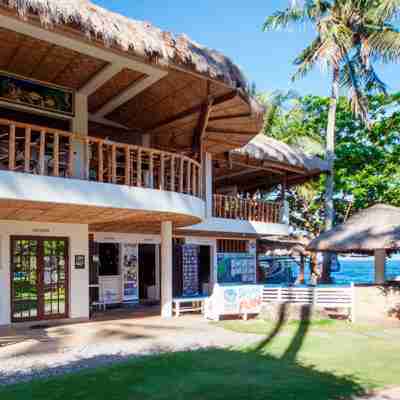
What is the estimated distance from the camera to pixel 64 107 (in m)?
10.5

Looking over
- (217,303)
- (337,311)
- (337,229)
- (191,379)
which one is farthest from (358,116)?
(191,379)

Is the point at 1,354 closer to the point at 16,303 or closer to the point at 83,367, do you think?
the point at 83,367

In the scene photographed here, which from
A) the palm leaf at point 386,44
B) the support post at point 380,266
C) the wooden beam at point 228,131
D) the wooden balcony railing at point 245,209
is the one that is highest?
the palm leaf at point 386,44

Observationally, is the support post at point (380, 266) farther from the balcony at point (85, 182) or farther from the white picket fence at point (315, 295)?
the balcony at point (85, 182)

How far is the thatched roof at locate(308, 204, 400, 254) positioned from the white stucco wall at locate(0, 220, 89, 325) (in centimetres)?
577

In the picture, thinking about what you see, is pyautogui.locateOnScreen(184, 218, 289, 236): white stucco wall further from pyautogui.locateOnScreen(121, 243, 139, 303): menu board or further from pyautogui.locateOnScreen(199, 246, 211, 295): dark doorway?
pyautogui.locateOnScreen(121, 243, 139, 303): menu board

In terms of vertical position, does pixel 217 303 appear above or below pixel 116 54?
below

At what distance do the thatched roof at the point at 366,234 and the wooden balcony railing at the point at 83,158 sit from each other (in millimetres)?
3869

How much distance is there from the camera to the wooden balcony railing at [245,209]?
1588 centimetres

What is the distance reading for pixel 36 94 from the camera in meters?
10.1

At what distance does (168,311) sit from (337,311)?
411 centimetres

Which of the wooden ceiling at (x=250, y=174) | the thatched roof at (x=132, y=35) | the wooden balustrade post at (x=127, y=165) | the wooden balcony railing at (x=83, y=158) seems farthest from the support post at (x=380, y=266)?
the wooden balustrade post at (x=127, y=165)

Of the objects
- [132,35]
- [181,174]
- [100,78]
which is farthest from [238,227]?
[132,35]

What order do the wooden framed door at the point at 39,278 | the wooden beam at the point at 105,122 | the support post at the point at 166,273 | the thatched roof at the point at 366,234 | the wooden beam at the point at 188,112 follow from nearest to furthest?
1. the wooden beam at the point at 188,112
2. the wooden framed door at the point at 39,278
3. the support post at the point at 166,273
4. the thatched roof at the point at 366,234
5. the wooden beam at the point at 105,122
